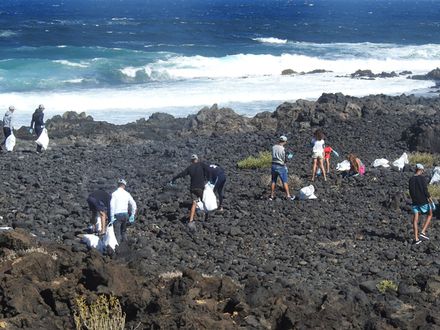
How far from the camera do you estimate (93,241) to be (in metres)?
12.4

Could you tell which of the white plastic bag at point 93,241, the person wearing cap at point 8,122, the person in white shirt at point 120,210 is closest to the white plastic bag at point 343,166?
the person in white shirt at point 120,210

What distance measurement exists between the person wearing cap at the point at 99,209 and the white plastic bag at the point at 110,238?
71 centimetres

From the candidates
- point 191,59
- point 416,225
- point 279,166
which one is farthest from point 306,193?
point 191,59

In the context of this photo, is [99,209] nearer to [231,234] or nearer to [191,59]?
[231,234]

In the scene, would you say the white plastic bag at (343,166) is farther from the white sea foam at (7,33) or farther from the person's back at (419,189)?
the white sea foam at (7,33)

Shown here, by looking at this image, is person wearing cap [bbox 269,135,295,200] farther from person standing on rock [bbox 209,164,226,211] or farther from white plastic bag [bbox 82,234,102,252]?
white plastic bag [bbox 82,234,102,252]

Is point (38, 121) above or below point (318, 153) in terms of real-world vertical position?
below

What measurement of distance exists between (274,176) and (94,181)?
4.07 metres

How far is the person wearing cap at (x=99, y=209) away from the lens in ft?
42.7

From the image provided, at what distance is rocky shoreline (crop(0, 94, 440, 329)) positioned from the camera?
9.10 metres

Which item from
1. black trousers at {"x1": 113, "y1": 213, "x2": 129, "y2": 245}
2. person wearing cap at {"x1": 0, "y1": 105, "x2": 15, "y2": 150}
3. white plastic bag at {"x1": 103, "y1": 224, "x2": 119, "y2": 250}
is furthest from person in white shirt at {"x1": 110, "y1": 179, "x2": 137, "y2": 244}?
person wearing cap at {"x1": 0, "y1": 105, "x2": 15, "y2": 150}

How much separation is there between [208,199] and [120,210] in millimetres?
2404

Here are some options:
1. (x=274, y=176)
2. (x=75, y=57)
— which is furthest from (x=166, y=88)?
(x=274, y=176)

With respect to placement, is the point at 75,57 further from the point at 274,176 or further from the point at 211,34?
the point at 274,176
